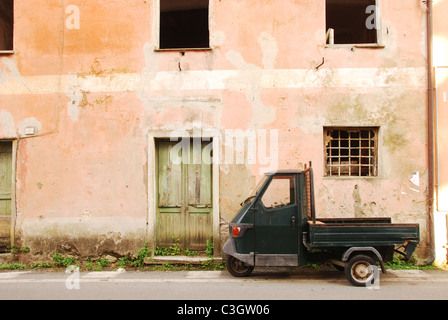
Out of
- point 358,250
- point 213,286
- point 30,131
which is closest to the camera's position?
point 358,250

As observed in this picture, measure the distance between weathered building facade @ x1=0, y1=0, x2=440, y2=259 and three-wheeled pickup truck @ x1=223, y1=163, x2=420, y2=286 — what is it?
153cm

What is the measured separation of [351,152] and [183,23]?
5.97 metres

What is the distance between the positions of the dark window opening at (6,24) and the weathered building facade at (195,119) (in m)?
1.54

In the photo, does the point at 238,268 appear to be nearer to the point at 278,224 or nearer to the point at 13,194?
the point at 278,224

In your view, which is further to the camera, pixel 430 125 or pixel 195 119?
pixel 195 119

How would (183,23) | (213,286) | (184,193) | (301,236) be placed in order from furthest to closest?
(183,23) < (184,193) < (301,236) < (213,286)

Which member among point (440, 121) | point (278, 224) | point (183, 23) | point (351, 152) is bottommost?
point (278, 224)

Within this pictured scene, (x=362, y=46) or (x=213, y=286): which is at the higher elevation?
(x=362, y=46)

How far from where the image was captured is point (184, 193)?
8.22 meters

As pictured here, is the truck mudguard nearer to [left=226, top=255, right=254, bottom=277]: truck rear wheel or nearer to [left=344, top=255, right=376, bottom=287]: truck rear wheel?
[left=344, top=255, right=376, bottom=287]: truck rear wheel

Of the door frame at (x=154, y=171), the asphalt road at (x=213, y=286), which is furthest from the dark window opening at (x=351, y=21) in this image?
the asphalt road at (x=213, y=286)

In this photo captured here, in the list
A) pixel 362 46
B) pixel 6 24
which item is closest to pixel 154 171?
pixel 362 46

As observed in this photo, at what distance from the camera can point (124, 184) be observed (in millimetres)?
7996
